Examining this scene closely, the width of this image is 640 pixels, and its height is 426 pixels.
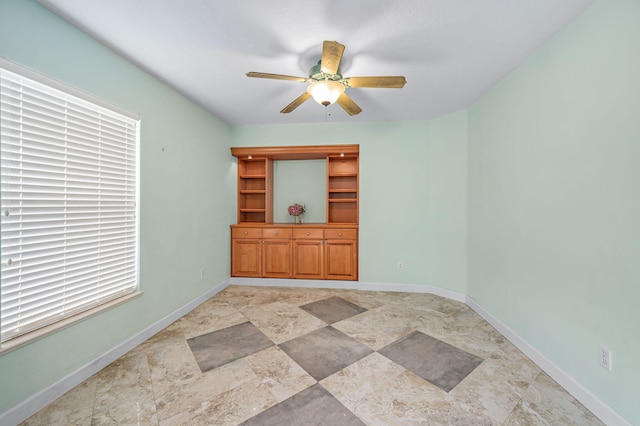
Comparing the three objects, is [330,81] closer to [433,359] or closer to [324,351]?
[324,351]

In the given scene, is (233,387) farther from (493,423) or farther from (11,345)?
(493,423)

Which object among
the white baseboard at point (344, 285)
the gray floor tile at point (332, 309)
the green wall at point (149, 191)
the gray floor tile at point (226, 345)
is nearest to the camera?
the green wall at point (149, 191)

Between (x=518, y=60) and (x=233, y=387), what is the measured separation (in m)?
3.61

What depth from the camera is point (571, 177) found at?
1723 mm

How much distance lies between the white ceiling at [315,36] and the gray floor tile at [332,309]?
2.65m

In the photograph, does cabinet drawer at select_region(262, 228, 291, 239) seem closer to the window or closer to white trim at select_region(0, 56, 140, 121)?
the window

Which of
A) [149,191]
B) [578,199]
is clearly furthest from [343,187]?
[578,199]

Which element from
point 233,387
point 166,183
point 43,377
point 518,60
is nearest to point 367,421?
point 233,387

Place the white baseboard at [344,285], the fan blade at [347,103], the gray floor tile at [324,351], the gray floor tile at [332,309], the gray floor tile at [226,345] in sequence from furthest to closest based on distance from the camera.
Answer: the white baseboard at [344,285] → the gray floor tile at [332,309] → the fan blade at [347,103] → the gray floor tile at [226,345] → the gray floor tile at [324,351]

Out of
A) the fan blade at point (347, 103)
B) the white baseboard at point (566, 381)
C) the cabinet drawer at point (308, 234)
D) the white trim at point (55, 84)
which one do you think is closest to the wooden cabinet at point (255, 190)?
the cabinet drawer at point (308, 234)

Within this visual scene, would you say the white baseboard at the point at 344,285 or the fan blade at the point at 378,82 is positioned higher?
the fan blade at the point at 378,82

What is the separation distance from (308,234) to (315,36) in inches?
105

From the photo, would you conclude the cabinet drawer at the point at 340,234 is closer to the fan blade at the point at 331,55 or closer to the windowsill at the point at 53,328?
the fan blade at the point at 331,55

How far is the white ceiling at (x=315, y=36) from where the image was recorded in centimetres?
156
